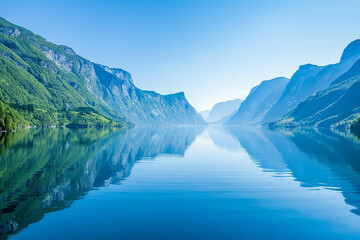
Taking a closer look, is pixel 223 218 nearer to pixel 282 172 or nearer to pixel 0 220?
pixel 0 220

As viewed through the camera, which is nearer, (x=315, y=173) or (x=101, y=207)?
(x=101, y=207)

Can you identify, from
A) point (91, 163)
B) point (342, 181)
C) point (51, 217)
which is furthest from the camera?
point (91, 163)

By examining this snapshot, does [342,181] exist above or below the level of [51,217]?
above

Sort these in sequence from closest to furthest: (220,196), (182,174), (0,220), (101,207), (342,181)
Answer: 1. (0,220)
2. (101,207)
3. (220,196)
4. (342,181)
5. (182,174)

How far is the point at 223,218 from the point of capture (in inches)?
698

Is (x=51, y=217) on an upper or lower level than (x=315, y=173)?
lower

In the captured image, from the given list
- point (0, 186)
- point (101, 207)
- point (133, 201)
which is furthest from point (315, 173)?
point (0, 186)

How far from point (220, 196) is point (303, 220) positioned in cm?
784

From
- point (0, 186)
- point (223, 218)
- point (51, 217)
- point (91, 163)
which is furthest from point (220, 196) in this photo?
point (91, 163)

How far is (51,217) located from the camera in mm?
17266

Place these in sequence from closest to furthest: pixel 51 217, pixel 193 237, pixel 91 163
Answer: pixel 193 237 < pixel 51 217 < pixel 91 163

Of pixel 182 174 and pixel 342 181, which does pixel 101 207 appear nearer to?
pixel 182 174

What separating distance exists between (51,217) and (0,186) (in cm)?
1092

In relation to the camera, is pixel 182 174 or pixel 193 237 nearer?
pixel 193 237
